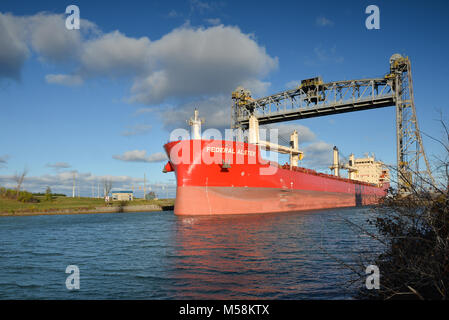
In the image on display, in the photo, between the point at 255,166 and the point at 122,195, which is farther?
the point at 122,195

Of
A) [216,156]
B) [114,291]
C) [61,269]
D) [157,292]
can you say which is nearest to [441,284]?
[157,292]

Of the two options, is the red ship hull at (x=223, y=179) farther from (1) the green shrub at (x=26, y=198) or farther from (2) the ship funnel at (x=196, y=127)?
(1) the green shrub at (x=26, y=198)

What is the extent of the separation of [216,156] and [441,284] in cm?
1870

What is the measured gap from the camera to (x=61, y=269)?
8.90 meters

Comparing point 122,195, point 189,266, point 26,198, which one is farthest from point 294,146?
point 122,195

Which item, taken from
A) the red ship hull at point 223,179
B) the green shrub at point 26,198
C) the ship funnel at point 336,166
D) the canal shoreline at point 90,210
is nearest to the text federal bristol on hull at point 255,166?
the red ship hull at point 223,179

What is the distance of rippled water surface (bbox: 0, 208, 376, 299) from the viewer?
650 cm

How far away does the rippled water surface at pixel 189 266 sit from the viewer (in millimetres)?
A: 6500

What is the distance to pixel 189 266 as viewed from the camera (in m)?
8.64

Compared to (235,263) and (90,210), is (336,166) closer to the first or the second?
(90,210)

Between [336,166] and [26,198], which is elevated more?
[336,166]

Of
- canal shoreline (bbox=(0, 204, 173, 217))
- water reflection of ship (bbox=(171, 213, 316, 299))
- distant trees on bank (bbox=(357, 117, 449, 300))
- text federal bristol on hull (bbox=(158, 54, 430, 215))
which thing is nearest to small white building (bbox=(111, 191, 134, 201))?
canal shoreline (bbox=(0, 204, 173, 217))

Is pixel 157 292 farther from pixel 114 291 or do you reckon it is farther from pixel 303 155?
pixel 303 155

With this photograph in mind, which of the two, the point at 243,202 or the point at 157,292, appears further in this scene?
the point at 243,202
